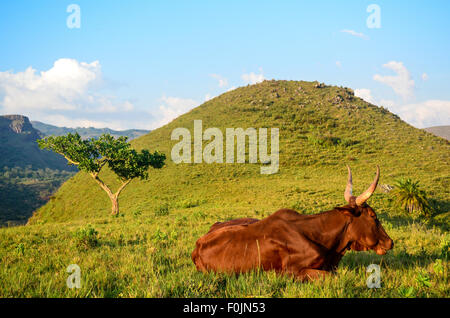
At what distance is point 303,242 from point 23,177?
501 ft

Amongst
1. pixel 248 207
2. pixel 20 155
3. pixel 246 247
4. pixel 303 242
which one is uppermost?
pixel 20 155

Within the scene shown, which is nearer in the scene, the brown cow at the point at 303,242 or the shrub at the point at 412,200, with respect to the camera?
the brown cow at the point at 303,242

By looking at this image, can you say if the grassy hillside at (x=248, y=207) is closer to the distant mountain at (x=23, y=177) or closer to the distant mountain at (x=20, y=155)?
the distant mountain at (x=23, y=177)

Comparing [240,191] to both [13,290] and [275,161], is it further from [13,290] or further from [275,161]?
[13,290]

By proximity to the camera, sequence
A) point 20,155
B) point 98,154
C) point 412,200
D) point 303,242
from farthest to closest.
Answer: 1. point 20,155
2. point 98,154
3. point 412,200
4. point 303,242

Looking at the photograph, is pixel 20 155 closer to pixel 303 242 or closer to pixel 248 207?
pixel 248 207

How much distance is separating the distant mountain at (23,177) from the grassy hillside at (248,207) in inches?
1160

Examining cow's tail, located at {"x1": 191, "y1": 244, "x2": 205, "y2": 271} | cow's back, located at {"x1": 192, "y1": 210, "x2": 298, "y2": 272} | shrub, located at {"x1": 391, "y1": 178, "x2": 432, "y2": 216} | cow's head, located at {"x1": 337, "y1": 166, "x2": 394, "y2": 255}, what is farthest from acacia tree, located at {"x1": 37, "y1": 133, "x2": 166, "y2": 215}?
shrub, located at {"x1": 391, "y1": 178, "x2": 432, "y2": 216}

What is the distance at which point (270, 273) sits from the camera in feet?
13.1

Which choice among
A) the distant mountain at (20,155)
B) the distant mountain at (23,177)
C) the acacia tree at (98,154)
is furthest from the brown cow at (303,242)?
the distant mountain at (20,155)

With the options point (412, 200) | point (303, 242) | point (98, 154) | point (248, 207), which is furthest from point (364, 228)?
point (98, 154)

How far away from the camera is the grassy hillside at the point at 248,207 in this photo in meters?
3.79

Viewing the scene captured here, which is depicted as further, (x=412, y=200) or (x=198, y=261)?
(x=412, y=200)

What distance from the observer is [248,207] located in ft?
64.5
